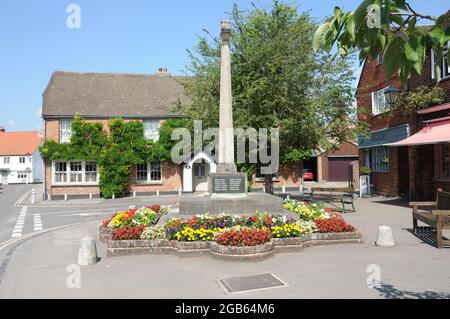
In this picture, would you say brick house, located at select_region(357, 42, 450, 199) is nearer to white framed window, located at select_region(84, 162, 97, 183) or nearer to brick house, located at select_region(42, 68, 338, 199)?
brick house, located at select_region(42, 68, 338, 199)

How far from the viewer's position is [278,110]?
16047 mm

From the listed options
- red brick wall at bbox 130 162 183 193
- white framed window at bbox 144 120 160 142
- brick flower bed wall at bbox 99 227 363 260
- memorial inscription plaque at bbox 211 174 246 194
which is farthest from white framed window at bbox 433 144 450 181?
white framed window at bbox 144 120 160 142

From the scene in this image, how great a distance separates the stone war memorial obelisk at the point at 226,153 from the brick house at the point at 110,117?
15.1 m

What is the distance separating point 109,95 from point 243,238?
26178 mm

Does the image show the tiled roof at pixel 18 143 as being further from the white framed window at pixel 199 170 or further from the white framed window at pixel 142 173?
the white framed window at pixel 199 170

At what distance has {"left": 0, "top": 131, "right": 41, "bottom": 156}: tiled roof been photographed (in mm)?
66625

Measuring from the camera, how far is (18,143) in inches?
2719

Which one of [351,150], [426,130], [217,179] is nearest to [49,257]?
[217,179]

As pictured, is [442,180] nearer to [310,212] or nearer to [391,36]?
[310,212]

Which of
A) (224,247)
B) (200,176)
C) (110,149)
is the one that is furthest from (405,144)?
(110,149)

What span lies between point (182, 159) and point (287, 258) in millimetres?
22271

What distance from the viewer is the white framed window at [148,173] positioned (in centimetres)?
2962

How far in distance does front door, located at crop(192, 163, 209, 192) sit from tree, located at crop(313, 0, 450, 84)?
28583 millimetres

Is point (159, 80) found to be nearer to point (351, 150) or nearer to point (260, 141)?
point (260, 141)
